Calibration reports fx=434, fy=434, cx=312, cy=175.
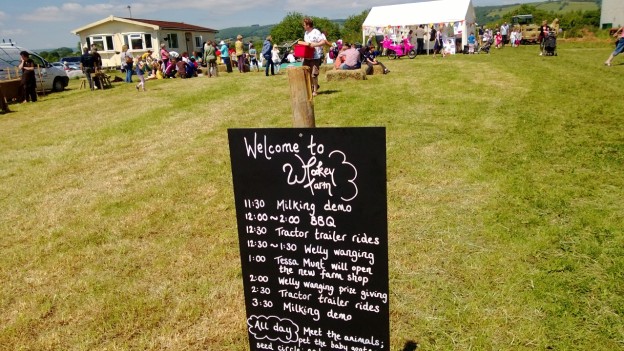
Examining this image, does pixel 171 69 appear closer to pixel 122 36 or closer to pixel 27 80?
pixel 27 80

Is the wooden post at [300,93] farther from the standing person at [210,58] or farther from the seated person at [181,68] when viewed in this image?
the seated person at [181,68]

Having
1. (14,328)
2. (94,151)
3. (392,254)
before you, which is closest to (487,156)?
(392,254)

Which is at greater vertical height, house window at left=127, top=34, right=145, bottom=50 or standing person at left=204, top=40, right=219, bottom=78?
house window at left=127, top=34, right=145, bottom=50

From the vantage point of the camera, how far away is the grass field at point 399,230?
331 cm

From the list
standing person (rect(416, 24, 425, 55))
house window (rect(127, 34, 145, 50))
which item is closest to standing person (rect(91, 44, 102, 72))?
standing person (rect(416, 24, 425, 55))

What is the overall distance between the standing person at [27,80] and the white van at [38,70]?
2137mm

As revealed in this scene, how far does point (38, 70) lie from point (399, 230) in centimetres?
2032

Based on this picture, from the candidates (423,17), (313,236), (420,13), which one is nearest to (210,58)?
(423,17)

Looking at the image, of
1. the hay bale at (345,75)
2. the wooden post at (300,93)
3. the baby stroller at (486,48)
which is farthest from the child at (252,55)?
the wooden post at (300,93)

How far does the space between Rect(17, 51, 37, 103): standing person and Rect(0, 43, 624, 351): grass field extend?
24.5ft

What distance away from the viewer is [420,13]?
2716cm

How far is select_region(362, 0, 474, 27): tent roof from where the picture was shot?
2608cm

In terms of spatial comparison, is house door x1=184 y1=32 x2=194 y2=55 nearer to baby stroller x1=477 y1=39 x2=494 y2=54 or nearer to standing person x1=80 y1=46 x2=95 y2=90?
standing person x1=80 y1=46 x2=95 y2=90

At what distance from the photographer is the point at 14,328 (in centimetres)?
349
